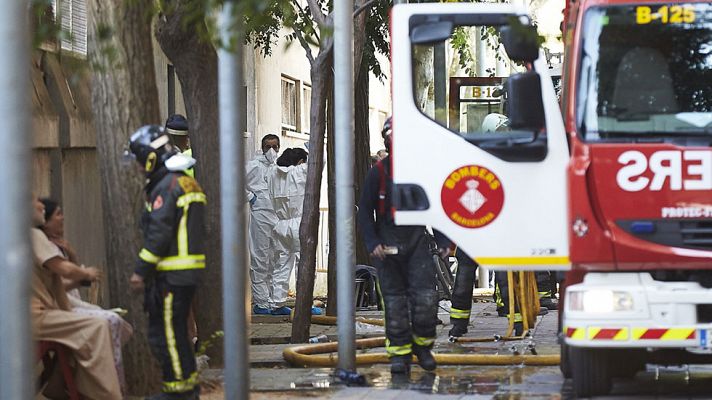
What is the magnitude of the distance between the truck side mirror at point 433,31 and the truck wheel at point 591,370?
2.11 metres

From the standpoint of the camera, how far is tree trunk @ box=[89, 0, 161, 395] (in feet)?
35.1

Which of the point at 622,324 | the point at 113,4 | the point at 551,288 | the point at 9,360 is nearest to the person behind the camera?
the point at 9,360

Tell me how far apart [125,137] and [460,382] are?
9.92ft

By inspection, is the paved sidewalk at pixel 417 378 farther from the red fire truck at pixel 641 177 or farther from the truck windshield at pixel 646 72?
the truck windshield at pixel 646 72

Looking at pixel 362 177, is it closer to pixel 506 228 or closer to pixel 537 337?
pixel 537 337

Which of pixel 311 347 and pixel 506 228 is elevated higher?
pixel 506 228


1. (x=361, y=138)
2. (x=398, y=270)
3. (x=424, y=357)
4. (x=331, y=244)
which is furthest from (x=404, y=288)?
(x=361, y=138)

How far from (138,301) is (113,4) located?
198 cm

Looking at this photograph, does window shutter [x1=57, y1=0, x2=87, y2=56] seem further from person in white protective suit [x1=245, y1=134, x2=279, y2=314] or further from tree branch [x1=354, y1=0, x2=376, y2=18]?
person in white protective suit [x1=245, y1=134, x2=279, y2=314]

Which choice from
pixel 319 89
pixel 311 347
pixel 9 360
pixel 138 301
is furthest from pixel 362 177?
pixel 9 360

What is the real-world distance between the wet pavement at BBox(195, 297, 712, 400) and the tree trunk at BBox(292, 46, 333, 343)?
78cm

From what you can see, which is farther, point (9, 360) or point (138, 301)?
point (138, 301)

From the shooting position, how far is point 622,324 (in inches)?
373

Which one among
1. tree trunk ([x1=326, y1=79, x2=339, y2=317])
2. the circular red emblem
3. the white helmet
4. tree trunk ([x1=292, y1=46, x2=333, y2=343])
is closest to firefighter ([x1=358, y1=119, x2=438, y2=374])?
the white helmet
